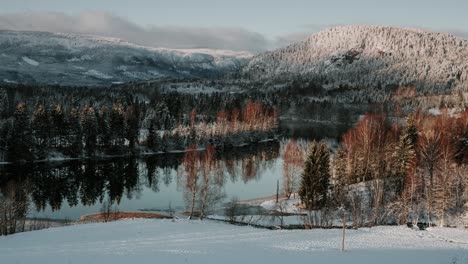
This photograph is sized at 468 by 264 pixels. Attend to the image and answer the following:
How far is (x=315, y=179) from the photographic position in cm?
5447

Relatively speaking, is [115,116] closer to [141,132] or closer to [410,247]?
[141,132]

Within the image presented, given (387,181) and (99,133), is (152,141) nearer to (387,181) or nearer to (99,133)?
(99,133)

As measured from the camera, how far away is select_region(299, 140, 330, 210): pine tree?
179ft

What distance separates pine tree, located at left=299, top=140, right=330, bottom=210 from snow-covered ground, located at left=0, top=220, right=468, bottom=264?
1592cm

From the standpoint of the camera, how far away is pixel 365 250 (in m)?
29.1

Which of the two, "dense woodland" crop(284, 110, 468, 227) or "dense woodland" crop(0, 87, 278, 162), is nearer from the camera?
"dense woodland" crop(284, 110, 468, 227)

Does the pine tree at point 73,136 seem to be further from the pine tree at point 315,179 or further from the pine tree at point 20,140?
the pine tree at point 315,179

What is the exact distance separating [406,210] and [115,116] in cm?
7082

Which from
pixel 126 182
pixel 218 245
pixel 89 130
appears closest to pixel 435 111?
pixel 89 130

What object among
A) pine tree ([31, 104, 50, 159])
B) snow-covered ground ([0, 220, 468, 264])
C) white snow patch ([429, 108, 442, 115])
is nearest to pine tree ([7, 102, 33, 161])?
pine tree ([31, 104, 50, 159])

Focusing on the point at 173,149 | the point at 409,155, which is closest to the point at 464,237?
the point at 409,155

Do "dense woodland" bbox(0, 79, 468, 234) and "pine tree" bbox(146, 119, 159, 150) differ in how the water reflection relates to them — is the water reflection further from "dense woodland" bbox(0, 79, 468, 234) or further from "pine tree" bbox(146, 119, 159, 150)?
"pine tree" bbox(146, 119, 159, 150)

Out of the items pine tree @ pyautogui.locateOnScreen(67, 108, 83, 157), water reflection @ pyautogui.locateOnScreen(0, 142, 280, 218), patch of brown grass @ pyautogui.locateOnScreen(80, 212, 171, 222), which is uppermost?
pine tree @ pyautogui.locateOnScreen(67, 108, 83, 157)

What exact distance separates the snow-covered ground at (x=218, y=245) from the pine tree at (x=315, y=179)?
15.9 metres
